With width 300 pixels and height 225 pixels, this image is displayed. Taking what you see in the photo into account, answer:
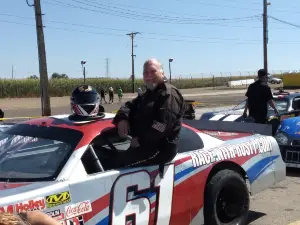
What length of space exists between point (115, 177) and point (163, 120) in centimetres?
66

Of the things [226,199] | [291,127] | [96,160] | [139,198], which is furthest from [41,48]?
[139,198]

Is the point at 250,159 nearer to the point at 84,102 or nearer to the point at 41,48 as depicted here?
the point at 84,102

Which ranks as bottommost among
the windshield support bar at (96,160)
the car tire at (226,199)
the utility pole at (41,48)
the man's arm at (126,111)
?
the car tire at (226,199)

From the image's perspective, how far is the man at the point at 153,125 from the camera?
12.1 feet

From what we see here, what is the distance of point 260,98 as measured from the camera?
855 centimetres

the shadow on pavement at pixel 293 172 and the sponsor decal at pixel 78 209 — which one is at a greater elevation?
the sponsor decal at pixel 78 209

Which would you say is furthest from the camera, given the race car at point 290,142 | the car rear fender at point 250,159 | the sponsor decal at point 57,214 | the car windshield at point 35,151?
the race car at point 290,142

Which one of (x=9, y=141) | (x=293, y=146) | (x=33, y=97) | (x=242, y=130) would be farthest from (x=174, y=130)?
(x=33, y=97)

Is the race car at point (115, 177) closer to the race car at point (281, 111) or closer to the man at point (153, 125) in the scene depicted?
the man at point (153, 125)

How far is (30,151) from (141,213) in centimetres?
107

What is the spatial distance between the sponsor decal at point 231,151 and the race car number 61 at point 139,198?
0.40 m

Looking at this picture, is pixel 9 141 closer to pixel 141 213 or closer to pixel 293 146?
pixel 141 213

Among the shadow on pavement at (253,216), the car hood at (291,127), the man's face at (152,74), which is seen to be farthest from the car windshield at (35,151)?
the car hood at (291,127)

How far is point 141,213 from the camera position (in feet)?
11.5
